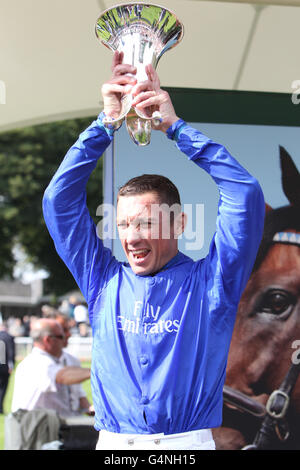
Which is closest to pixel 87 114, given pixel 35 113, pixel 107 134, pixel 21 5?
pixel 35 113

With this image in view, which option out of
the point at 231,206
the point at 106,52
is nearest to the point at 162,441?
the point at 231,206

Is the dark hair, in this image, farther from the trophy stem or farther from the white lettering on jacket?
the white lettering on jacket

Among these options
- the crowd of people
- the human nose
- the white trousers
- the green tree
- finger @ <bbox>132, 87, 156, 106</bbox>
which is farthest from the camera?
the green tree

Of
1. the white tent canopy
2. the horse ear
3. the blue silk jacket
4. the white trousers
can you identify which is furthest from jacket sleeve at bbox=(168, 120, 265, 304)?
the horse ear

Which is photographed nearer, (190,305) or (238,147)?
(190,305)

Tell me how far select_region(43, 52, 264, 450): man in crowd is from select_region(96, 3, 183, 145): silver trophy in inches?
1.6

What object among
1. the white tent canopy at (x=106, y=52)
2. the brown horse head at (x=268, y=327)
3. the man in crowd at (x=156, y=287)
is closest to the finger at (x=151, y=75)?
the man in crowd at (x=156, y=287)

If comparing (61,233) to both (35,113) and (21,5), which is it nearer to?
(21,5)

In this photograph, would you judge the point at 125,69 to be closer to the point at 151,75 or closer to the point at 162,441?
the point at 151,75

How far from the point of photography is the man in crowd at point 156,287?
5.67 feet

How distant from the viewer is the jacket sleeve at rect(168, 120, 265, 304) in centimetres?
170

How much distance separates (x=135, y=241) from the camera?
1861 mm

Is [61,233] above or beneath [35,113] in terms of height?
beneath
